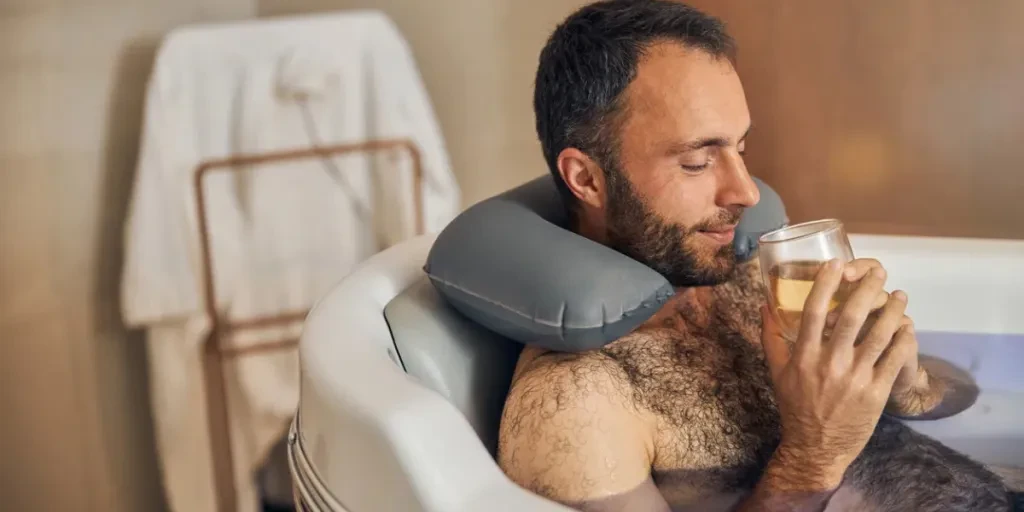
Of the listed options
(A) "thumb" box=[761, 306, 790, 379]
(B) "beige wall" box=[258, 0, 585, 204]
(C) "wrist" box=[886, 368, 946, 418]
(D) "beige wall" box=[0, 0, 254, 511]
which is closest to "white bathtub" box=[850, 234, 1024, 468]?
(C) "wrist" box=[886, 368, 946, 418]

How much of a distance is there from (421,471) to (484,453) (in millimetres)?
70

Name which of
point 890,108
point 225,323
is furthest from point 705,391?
point 225,323

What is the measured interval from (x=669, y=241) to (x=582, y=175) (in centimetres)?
15

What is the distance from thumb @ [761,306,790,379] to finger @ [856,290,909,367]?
0.08 m

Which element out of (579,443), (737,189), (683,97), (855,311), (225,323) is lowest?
(225,323)

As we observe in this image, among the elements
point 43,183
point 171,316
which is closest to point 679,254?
point 171,316

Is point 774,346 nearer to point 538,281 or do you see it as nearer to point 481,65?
point 538,281

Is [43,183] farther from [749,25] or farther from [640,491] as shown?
[749,25]

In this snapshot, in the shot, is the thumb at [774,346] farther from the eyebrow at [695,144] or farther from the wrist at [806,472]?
the eyebrow at [695,144]

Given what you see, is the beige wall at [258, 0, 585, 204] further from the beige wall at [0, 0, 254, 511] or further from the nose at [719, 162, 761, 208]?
the nose at [719, 162, 761, 208]

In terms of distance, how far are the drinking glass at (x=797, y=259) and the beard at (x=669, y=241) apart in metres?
0.16

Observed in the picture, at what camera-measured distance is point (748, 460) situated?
1.11 m

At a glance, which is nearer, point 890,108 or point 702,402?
point 702,402

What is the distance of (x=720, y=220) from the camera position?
1.16 metres
